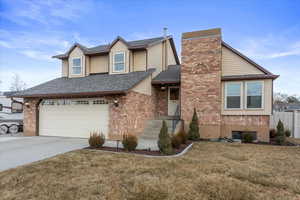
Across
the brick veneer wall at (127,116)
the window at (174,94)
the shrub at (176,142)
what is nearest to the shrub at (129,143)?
the shrub at (176,142)

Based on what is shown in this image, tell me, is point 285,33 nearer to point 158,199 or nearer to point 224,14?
point 224,14

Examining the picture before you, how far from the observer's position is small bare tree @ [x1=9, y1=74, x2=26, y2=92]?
3691 cm

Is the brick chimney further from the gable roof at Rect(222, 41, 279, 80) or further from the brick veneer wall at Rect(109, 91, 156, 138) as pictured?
the brick veneer wall at Rect(109, 91, 156, 138)

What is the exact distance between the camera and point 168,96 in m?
12.4

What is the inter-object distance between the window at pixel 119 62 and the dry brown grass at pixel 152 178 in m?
7.52

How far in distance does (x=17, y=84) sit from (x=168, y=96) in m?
39.5

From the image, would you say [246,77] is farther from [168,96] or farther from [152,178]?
[152,178]

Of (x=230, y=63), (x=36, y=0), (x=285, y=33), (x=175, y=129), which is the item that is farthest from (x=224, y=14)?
(x=36, y=0)

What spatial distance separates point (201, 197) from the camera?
11.0ft

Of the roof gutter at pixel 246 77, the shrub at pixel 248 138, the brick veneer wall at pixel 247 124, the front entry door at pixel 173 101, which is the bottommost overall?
the shrub at pixel 248 138

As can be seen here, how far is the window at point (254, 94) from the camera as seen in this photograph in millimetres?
9750

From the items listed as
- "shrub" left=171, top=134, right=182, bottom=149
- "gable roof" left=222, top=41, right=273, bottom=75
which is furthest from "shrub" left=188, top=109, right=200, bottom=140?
"gable roof" left=222, top=41, right=273, bottom=75

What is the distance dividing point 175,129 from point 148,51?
580 centimetres

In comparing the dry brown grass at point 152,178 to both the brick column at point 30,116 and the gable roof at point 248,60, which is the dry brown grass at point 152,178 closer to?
the gable roof at point 248,60
